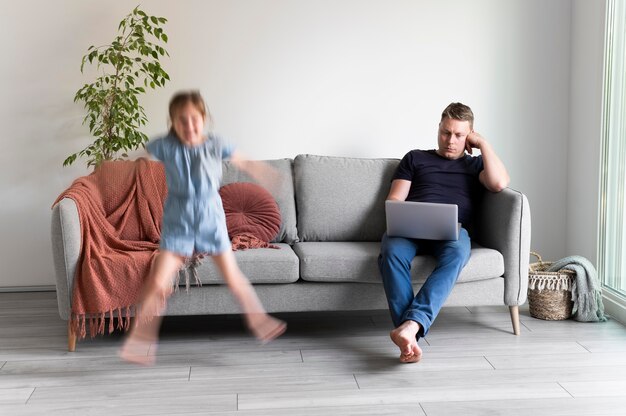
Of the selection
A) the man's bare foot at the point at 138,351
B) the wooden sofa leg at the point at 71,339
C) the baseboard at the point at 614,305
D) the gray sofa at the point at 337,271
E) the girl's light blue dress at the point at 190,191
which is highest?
the girl's light blue dress at the point at 190,191

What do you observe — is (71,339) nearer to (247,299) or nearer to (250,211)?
(247,299)

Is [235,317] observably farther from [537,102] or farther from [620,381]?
[537,102]

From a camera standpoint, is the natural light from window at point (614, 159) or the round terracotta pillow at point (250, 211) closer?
the round terracotta pillow at point (250, 211)

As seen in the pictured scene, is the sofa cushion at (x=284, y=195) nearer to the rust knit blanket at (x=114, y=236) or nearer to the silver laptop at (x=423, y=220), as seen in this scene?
the rust knit blanket at (x=114, y=236)

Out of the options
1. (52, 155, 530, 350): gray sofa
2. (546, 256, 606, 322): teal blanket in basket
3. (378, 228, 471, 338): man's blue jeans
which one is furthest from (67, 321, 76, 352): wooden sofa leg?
(546, 256, 606, 322): teal blanket in basket

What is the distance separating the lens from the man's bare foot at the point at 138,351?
3.14 metres

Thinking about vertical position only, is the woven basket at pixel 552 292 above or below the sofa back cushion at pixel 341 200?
below

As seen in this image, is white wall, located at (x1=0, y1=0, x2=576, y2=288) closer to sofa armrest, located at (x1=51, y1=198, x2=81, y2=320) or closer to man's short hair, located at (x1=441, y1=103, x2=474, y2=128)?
man's short hair, located at (x1=441, y1=103, x2=474, y2=128)

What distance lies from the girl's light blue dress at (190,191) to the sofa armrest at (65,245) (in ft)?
1.89

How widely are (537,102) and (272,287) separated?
2.04 metres

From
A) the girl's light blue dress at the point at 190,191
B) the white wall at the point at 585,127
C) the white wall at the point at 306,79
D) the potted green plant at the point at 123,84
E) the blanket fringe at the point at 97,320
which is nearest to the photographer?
the girl's light blue dress at the point at 190,191

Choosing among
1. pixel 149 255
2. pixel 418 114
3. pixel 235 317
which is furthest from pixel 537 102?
pixel 149 255

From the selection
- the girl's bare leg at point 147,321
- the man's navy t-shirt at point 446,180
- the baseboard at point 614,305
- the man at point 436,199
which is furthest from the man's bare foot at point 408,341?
the baseboard at point 614,305

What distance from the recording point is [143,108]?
4.29 m
